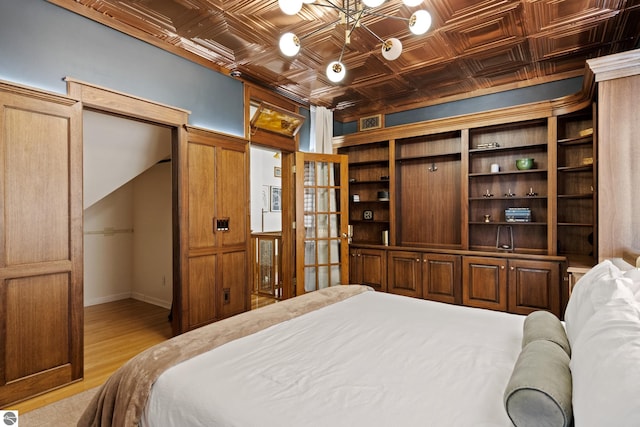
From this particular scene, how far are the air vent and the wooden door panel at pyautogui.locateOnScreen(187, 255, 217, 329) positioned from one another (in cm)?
294

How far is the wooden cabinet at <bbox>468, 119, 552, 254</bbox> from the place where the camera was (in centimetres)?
391

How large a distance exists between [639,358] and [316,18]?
2.85 metres

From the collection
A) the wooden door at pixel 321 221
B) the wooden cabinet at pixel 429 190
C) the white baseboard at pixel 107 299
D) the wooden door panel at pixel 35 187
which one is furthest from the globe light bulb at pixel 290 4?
the white baseboard at pixel 107 299

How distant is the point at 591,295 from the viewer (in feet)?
4.30

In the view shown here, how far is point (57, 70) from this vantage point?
246cm

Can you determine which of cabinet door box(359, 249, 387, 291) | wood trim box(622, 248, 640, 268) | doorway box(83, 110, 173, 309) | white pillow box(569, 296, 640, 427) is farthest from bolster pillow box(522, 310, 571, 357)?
doorway box(83, 110, 173, 309)

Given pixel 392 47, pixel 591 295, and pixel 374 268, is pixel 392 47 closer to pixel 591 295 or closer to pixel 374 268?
pixel 591 295

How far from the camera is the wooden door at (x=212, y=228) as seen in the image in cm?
326

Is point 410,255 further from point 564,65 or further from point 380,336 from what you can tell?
point 380,336

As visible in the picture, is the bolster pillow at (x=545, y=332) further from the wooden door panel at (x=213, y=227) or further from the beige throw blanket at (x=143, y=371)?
the wooden door panel at (x=213, y=227)

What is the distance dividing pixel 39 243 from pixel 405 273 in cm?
375

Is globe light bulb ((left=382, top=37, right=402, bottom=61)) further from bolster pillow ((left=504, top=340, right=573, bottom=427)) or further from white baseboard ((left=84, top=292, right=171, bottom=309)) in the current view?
white baseboard ((left=84, top=292, right=171, bottom=309))

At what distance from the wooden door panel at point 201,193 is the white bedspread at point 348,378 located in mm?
1906

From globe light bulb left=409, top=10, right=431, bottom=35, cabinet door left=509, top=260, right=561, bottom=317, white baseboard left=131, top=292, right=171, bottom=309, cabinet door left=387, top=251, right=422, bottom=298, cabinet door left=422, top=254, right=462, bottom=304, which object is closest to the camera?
globe light bulb left=409, top=10, right=431, bottom=35
